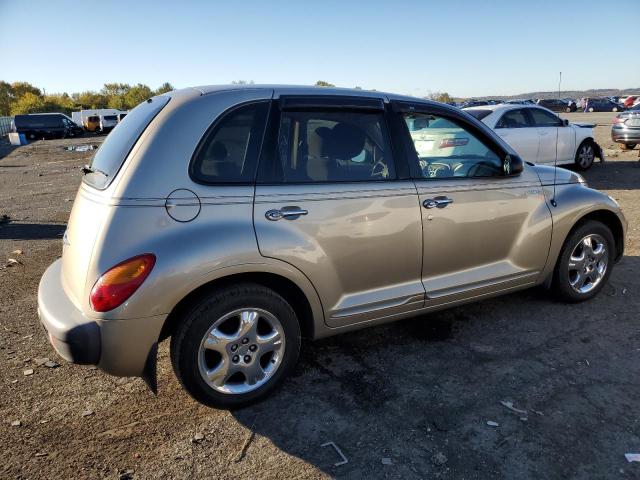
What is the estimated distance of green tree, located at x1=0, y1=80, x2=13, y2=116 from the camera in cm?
7496

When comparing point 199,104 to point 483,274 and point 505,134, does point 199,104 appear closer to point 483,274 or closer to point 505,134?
point 483,274

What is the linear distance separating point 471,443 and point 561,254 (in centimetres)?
225

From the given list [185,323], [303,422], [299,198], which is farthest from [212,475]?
[299,198]

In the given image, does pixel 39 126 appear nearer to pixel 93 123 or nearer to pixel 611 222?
pixel 93 123

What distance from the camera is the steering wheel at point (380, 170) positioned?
127 inches

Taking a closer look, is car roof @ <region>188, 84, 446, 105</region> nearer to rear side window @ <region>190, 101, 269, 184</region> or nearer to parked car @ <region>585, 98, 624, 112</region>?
rear side window @ <region>190, 101, 269, 184</region>

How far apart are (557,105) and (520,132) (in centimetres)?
4108

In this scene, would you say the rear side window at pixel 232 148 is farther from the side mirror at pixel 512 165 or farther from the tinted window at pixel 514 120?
the tinted window at pixel 514 120

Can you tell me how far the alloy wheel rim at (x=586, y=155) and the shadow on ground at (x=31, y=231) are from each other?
440 inches

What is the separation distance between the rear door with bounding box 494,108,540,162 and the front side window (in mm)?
6560

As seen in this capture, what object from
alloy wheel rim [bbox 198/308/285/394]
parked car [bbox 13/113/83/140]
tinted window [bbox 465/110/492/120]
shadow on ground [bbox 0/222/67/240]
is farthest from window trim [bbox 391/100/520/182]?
parked car [bbox 13/113/83/140]

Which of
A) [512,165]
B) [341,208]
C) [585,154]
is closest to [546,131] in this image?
[585,154]

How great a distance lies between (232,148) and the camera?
9.27 feet

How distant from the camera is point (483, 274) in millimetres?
3707
